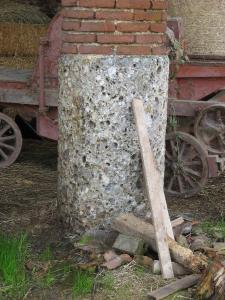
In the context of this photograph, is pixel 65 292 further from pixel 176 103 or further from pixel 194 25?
pixel 194 25

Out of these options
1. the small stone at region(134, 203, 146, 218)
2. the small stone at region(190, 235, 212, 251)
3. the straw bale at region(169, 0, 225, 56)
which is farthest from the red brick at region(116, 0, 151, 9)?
the straw bale at region(169, 0, 225, 56)

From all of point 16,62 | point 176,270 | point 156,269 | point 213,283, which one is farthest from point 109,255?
point 16,62

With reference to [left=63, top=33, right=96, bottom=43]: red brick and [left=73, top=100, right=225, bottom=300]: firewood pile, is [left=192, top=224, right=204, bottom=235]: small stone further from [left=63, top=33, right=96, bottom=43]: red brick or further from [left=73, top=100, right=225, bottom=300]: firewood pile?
[left=63, top=33, right=96, bottom=43]: red brick

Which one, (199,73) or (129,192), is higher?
(199,73)

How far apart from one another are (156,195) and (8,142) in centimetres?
341

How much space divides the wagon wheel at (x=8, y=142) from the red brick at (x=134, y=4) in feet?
9.75

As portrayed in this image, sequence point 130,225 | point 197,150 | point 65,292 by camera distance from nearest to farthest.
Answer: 1. point 65,292
2. point 130,225
3. point 197,150

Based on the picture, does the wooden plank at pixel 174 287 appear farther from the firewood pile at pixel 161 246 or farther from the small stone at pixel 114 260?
the small stone at pixel 114 260

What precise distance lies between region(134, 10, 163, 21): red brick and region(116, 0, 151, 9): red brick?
41 mm

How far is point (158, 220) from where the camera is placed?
14.0ft

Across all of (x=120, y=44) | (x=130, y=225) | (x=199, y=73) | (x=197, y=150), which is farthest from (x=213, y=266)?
(x=199, y=73)

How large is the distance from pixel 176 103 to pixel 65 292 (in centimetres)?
281

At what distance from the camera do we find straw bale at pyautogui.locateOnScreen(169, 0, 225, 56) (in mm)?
7035

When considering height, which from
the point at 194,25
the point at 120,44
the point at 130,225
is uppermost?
the point at 194,25
